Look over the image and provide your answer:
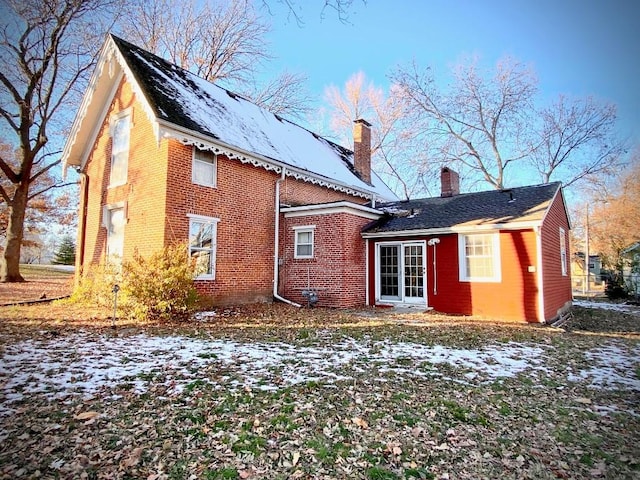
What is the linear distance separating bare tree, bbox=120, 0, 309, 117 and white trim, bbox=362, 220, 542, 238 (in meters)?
16.3

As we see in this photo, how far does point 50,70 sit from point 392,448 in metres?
22.6

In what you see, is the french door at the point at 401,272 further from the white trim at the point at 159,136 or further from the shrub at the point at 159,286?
the shrub at the point at 159,286

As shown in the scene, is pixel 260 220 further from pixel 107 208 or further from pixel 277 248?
pixel 107 208

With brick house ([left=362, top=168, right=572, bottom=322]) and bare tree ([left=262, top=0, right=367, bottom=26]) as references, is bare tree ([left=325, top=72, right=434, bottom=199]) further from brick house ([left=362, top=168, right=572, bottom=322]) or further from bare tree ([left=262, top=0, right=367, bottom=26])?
bare tree ([left=262, top=0, right=367, bottom=26])

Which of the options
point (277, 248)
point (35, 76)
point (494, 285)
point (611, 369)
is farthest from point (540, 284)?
point (35, 76)

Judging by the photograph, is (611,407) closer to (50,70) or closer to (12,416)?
(12,416)

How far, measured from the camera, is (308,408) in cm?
389

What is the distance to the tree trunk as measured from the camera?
1770cm

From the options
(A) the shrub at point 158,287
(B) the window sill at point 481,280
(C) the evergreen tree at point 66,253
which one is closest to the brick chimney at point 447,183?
(B) the window sill at point 481,280

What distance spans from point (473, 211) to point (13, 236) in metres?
20.3

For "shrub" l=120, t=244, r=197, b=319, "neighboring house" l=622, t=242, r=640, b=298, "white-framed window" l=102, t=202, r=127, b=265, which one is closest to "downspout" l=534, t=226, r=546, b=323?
"shrub" l=120, t=244, r=197, b=319

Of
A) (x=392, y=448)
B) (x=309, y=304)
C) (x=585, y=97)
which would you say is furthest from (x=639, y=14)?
(x=585, y=97)

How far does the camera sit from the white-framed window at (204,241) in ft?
35.4

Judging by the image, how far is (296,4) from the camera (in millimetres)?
4500
